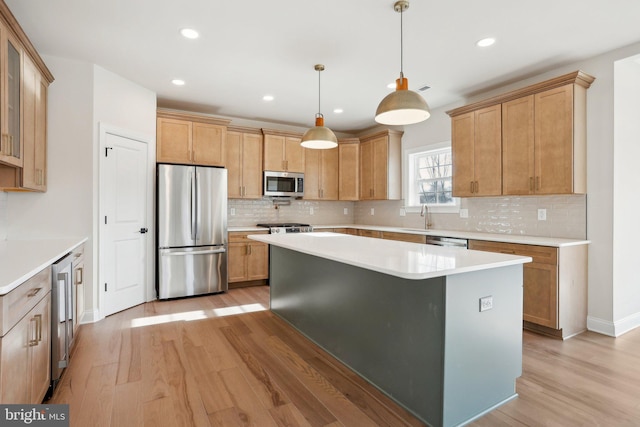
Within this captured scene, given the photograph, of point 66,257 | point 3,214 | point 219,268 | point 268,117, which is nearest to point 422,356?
point 66,257

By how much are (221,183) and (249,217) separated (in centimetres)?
110

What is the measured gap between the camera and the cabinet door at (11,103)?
227cm

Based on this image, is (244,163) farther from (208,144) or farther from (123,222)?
(123,222)

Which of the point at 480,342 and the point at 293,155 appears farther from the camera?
the point at 293,155

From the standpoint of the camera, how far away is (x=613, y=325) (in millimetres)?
3131

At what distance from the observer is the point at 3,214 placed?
3.12 metres

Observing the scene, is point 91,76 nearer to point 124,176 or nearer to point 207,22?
point 124,176

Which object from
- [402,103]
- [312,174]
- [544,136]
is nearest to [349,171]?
[312,174]

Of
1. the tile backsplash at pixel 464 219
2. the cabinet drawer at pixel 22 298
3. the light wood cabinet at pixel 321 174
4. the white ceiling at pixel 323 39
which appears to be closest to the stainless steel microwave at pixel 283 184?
the light wood cabinet at pixel 321 174

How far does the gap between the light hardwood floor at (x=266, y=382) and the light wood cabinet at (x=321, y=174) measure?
117 inches

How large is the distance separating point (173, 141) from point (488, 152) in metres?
3.95

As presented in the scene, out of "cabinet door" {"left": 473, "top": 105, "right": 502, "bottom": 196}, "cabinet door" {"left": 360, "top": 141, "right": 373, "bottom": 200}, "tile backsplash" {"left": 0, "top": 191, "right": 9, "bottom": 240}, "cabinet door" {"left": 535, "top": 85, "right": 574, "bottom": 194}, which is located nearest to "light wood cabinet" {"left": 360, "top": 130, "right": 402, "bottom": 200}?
"cabinet door" {"left": 360, "top": 141, "right": 373, "bottom": 200}

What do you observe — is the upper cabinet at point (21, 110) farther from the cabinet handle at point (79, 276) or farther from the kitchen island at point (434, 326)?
the kitchen island at point (434, 326)

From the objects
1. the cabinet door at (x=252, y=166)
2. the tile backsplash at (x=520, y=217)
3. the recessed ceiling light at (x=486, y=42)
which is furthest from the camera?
the cabinet door at (x=252, y=166)
